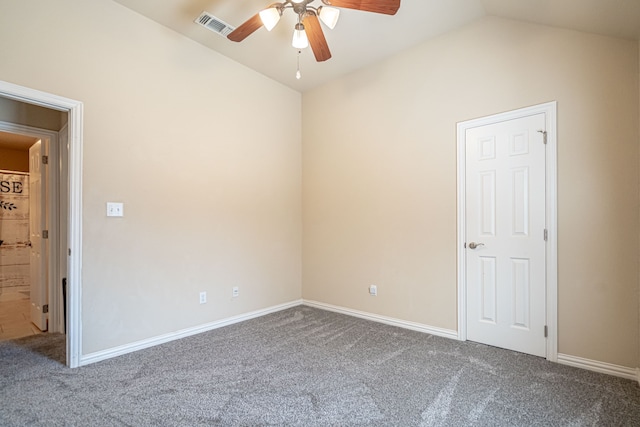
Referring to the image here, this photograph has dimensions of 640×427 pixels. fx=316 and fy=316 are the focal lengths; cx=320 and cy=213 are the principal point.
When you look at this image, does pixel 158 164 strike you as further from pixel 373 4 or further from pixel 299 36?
pixel 373 4

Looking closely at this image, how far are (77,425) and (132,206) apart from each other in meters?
1.69

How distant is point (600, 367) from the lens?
2.39 m

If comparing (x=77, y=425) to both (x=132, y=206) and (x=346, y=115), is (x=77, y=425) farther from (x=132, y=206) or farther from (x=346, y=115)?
(x=346, y=115)

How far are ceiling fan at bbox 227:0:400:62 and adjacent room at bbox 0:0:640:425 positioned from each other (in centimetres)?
3

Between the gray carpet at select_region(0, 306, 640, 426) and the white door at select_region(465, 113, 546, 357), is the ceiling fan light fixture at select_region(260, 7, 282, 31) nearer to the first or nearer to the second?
the white door at select_region(465, 113, 546, 357)

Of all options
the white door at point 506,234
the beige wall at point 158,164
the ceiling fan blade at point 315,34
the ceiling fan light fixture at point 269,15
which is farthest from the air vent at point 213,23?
the white door at point 506,234

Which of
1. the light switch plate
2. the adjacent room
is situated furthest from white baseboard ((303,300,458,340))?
the light switch plate

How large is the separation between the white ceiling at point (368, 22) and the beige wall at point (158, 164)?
23 centimetres

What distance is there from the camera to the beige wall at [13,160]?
17.5 feet

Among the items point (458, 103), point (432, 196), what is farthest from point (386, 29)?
point (432, 196)

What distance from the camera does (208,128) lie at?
3.44 meters

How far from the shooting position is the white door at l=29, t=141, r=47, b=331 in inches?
138

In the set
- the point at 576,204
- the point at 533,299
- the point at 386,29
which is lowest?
the point at 533,299

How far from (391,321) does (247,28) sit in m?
3.18
